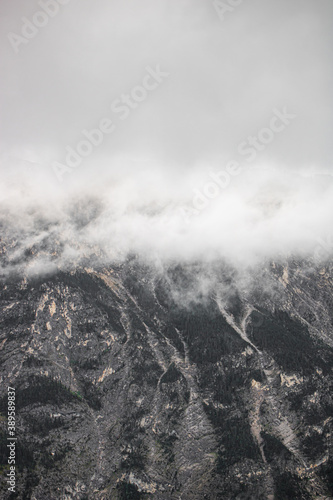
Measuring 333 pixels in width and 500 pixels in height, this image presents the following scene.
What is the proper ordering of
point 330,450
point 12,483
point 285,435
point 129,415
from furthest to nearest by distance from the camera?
1. point 129,415
2. point 285,435
3. point 330,450
4. point 12,483

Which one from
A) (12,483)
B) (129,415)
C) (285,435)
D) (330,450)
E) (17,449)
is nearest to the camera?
(12,483)

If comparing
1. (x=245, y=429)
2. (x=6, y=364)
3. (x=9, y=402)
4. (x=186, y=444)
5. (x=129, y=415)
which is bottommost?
(x=245, y=429)

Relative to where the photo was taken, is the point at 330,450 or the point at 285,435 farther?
the point at 285,435

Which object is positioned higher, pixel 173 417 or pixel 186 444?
pixel 173 417

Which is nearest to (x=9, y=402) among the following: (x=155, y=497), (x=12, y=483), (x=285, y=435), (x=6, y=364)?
(x=6, y=364)

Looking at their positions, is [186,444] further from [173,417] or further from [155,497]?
[155,497]

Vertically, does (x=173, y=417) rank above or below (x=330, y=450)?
above

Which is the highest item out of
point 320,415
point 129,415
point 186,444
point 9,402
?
point 9,402

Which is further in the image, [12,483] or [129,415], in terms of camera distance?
[129,415]

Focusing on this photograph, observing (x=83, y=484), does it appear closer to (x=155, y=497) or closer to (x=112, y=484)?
(x=112, y=484)

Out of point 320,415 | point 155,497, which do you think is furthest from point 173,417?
point 320,415
